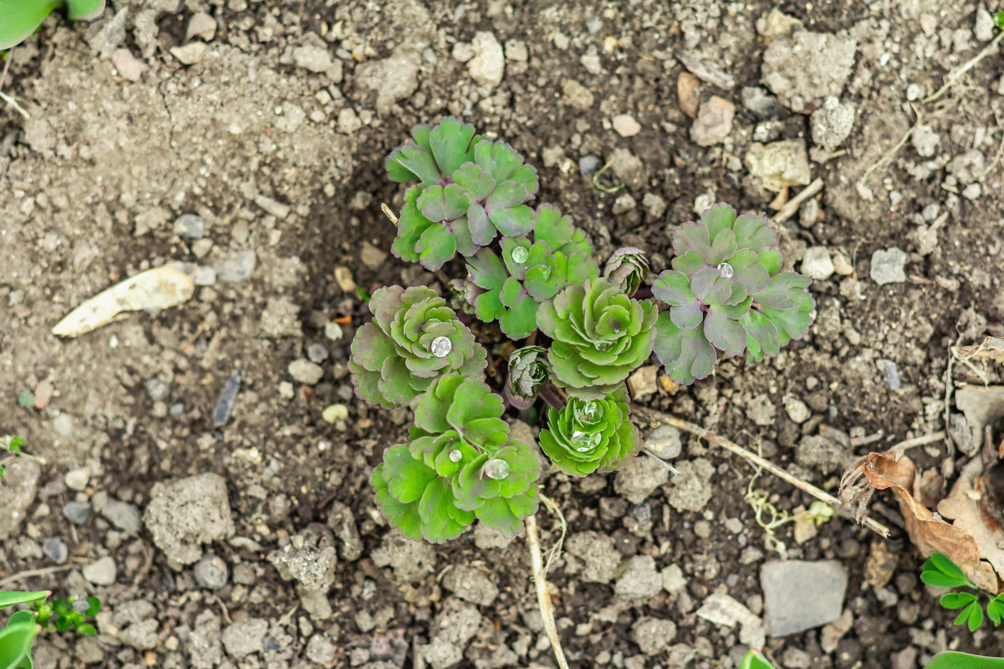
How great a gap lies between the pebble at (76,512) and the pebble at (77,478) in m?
0.06

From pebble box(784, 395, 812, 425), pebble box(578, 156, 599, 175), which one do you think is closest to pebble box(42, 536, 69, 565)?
pebble box(578, 156, 599, 175)

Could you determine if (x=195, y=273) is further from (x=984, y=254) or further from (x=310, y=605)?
(x=984, y=254)

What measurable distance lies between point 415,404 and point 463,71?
1381 mm

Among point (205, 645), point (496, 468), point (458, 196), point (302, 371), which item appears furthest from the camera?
point (302, 371)

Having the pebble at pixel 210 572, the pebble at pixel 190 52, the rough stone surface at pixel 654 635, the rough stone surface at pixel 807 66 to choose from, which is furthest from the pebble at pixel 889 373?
the pebble at pixel 190 52

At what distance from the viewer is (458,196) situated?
8.14 ft

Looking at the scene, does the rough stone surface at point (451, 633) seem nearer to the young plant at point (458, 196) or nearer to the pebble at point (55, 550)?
the young plant at point (458, 196)

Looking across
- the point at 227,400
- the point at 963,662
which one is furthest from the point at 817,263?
the point at 227,400

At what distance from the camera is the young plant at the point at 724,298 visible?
2375mm

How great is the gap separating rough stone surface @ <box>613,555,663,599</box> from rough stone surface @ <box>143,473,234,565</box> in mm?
1477

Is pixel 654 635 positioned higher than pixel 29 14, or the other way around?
pixel 29 14

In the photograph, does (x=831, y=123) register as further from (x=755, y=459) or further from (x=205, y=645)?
(x=205, y=645)

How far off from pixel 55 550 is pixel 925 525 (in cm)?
325

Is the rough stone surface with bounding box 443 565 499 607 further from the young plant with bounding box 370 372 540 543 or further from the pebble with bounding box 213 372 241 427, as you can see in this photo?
the pebble with bounding box 213 372 241 427
